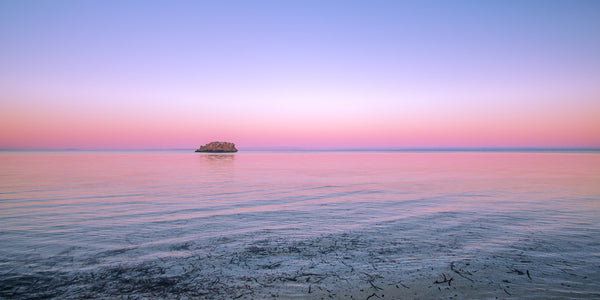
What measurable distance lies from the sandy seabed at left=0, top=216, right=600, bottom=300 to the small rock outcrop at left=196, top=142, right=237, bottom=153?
16963cm

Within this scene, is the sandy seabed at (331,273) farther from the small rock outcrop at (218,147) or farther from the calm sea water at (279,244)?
the small rock outcrop at (218,147)

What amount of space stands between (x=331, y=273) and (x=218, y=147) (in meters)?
176

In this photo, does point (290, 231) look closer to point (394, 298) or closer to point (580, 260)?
point (394, 298)

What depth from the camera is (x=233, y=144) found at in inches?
6905

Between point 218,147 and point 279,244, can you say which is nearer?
point 279,244

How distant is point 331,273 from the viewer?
6.14m

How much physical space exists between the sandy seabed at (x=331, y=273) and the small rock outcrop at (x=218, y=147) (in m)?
170

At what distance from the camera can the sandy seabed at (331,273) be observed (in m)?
5.33

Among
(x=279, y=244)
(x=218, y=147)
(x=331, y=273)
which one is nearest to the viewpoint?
(x=331, y=273)

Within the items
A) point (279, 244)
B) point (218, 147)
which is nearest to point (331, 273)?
point (279, 244)

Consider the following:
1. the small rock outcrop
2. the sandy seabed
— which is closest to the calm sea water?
the sandy seabed

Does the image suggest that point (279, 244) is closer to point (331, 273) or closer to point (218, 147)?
point (331, 273)

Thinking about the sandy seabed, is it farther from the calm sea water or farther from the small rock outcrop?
the small rock outcrop

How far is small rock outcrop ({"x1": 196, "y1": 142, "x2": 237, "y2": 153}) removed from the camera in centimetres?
17338
